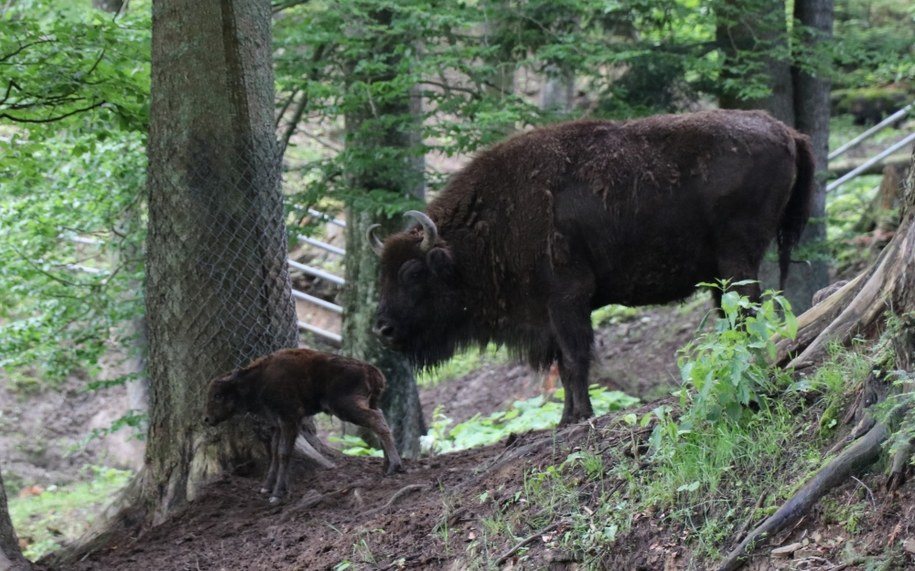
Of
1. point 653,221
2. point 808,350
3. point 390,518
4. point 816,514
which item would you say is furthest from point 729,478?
point 653,221

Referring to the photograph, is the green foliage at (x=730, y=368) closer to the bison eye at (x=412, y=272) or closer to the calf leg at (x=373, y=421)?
the calf leg at (x=373, y=421)

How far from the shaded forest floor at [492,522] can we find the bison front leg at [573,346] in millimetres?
936

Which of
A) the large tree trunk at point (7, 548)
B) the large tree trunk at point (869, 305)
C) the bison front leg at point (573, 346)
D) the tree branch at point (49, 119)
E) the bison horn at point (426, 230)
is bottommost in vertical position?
the large tree trunk at point (7, 548)

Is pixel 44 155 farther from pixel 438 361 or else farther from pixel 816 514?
pixel 816 514

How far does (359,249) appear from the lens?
12656 millimetres

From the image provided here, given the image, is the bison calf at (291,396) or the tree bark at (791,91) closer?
the bison calf at (291,396)

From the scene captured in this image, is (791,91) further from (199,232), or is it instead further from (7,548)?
(7,548)

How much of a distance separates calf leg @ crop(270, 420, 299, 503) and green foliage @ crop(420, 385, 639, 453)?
3362 mm

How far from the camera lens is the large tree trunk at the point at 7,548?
268 inches

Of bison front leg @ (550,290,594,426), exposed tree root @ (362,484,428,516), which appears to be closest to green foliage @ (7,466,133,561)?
bison front leg @ (550,290,594,426)

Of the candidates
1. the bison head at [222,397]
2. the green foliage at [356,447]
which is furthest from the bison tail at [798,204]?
the bison head at [222,397]


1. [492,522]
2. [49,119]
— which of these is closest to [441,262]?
[49,119]

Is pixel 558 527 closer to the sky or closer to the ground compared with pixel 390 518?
closer to the sky

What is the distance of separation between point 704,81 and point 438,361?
16.2 feet
